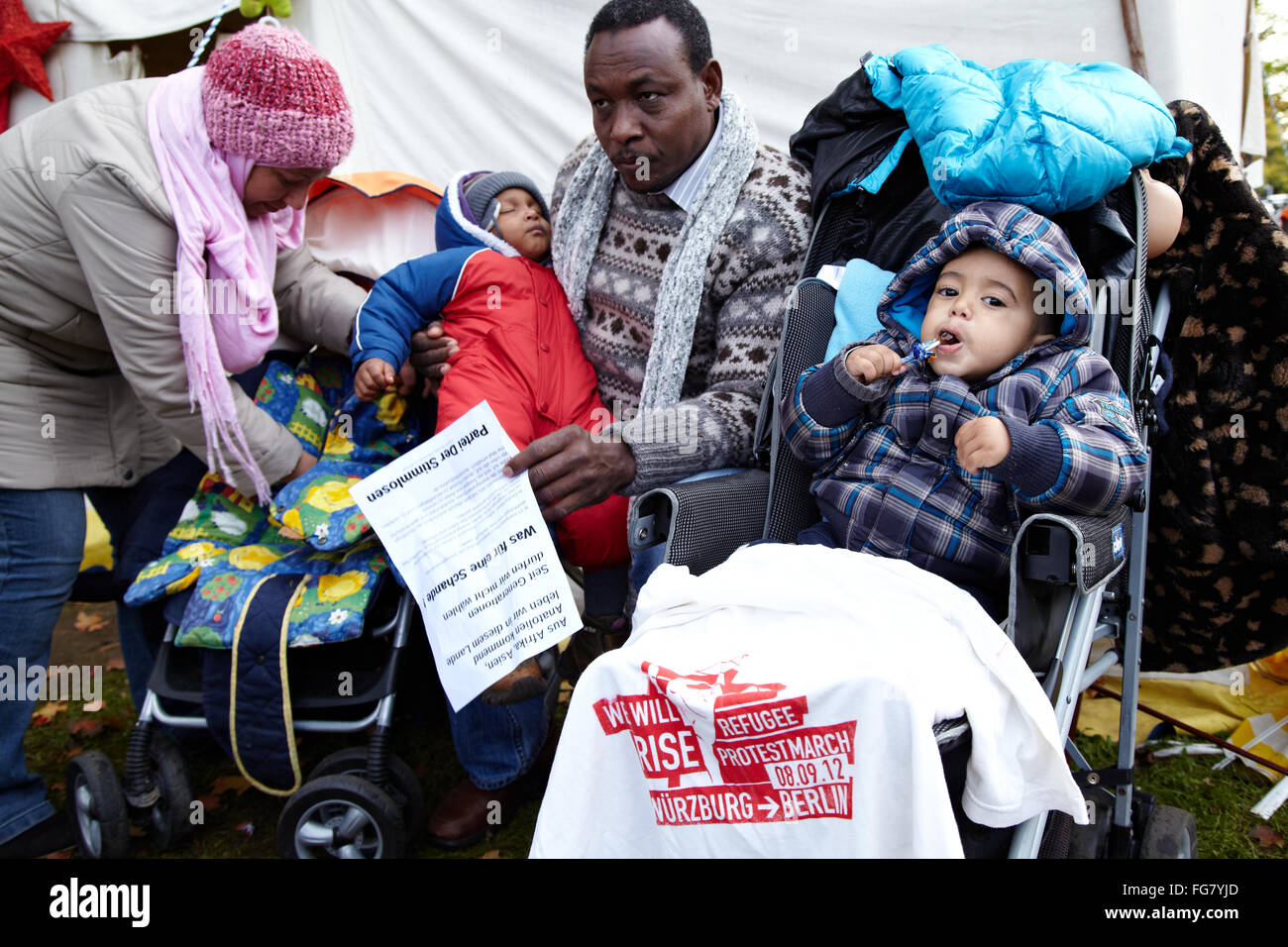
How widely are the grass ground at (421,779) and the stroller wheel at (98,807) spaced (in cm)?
23

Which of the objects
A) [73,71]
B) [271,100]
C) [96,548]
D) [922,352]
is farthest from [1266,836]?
[73,71]

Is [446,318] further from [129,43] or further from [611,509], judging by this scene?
[129,43]

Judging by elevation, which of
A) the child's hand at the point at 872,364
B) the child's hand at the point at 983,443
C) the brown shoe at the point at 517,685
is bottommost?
the brown shoe at the point at 517,685

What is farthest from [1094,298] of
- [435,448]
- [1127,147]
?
[435,448]

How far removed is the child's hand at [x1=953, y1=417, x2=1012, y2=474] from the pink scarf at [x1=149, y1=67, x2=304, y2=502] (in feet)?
6.36

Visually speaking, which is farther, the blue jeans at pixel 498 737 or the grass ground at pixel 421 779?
the grass ground at pixel 421 779

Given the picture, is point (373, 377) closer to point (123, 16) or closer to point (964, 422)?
point (964, 422)

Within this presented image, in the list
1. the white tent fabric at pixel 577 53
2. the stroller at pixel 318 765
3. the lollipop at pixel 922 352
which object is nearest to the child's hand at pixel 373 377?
the stroller at pixel 318 765

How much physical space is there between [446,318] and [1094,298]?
174 cm

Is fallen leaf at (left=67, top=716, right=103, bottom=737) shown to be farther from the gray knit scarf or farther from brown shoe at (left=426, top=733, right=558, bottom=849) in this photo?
the gray knit scarf

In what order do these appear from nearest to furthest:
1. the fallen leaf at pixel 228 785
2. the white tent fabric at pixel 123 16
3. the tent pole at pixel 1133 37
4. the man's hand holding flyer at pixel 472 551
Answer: the man's hand holding flyer at pixel 472 551, the fallen leaf at pixel 228 785, the tent pole at pixel 1133 37, the white tent fabric at pixel 123 16

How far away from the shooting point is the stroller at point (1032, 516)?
5.86 feet

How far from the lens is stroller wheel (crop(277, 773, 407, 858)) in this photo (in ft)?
8.13

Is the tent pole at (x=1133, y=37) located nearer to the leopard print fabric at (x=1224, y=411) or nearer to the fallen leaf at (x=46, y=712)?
the leopard print fabric at (x=1224, y=411)
